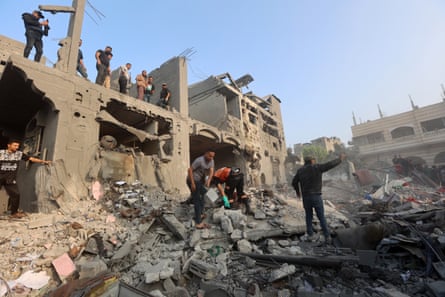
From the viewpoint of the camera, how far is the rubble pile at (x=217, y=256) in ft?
8.63

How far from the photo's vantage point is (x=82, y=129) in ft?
21.4

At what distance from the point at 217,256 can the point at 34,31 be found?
8086mm

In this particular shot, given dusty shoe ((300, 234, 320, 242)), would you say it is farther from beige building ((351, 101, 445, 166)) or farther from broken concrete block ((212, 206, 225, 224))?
beige building ((351, 101, 445, 166))

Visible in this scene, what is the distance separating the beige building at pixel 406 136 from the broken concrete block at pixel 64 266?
1082 inches

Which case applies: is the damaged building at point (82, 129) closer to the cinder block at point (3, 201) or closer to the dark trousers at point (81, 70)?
the dark trousers at point (81, 70)

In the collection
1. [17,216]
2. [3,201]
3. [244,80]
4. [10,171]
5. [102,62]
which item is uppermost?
[244,80]

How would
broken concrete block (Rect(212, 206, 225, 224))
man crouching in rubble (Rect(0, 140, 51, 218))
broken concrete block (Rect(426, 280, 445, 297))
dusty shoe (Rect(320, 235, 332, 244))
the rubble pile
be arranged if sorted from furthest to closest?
man crouching in rubble (Rect(0, 140, 51, 218))
broken concrete block (Rect(212, 206, 225, 224))
dusty shoe (Rect(320, 235, 332, 244))
the rubble pile
broken concrete block (Rect(426, 280, 445, 297))

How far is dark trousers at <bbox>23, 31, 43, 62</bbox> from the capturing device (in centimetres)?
631

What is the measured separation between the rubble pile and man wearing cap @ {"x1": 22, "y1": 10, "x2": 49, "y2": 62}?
4.85 meters

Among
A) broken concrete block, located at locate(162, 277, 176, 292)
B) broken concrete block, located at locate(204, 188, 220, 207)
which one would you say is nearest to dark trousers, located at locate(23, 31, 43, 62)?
broken concrete block, located at locate(204, 188, 220, 207)

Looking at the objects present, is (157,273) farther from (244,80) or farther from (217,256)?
(244,80)

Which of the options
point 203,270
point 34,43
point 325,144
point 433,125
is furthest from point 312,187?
point 325,144

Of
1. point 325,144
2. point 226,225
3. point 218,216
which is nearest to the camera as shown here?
point 226,225

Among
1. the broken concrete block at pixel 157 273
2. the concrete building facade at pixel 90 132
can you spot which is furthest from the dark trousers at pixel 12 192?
the broken concrete block at pixel 157 273
